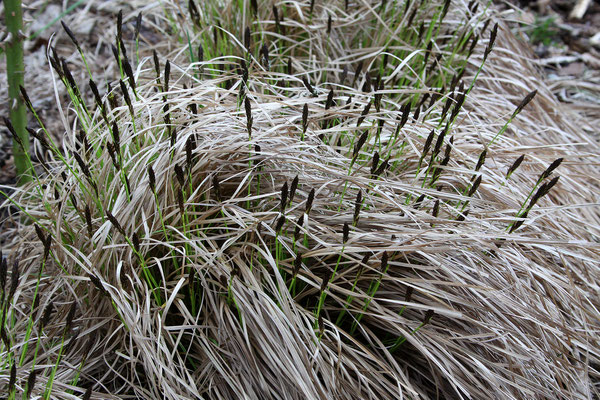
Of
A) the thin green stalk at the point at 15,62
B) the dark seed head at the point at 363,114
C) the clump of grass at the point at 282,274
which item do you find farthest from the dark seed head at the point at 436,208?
the thin green stalk at the point at 15,62

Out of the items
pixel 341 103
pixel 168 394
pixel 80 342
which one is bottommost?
pixel 80 342

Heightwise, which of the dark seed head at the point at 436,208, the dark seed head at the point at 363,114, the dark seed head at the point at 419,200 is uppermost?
the dark seed head at the point at 363,114

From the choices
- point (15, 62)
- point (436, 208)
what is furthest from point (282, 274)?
point (15, 62)

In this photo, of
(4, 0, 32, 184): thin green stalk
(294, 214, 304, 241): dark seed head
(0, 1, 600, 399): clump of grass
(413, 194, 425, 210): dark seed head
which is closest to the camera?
(294, 214, 304, 241): dark seed head

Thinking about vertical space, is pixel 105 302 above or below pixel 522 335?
below

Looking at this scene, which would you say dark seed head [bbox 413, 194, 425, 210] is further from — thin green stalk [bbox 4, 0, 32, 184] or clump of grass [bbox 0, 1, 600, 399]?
thin green stalk [bbox 4, 0, 32, 184]

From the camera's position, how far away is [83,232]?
171 centimetres

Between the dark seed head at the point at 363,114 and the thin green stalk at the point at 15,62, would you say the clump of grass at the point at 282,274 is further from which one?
the thin green stalk at the point at 15,62

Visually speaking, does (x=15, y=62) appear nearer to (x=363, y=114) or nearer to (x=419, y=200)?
(x=363, y=114)

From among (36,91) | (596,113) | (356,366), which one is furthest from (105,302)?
(596,113)

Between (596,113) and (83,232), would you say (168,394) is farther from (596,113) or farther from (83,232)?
(596,113)

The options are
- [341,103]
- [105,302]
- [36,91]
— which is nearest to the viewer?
[105,302]

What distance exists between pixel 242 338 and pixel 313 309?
0.25m

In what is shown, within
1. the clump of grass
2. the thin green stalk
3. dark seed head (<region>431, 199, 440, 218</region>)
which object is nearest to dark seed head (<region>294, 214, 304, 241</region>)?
the clump of grass
